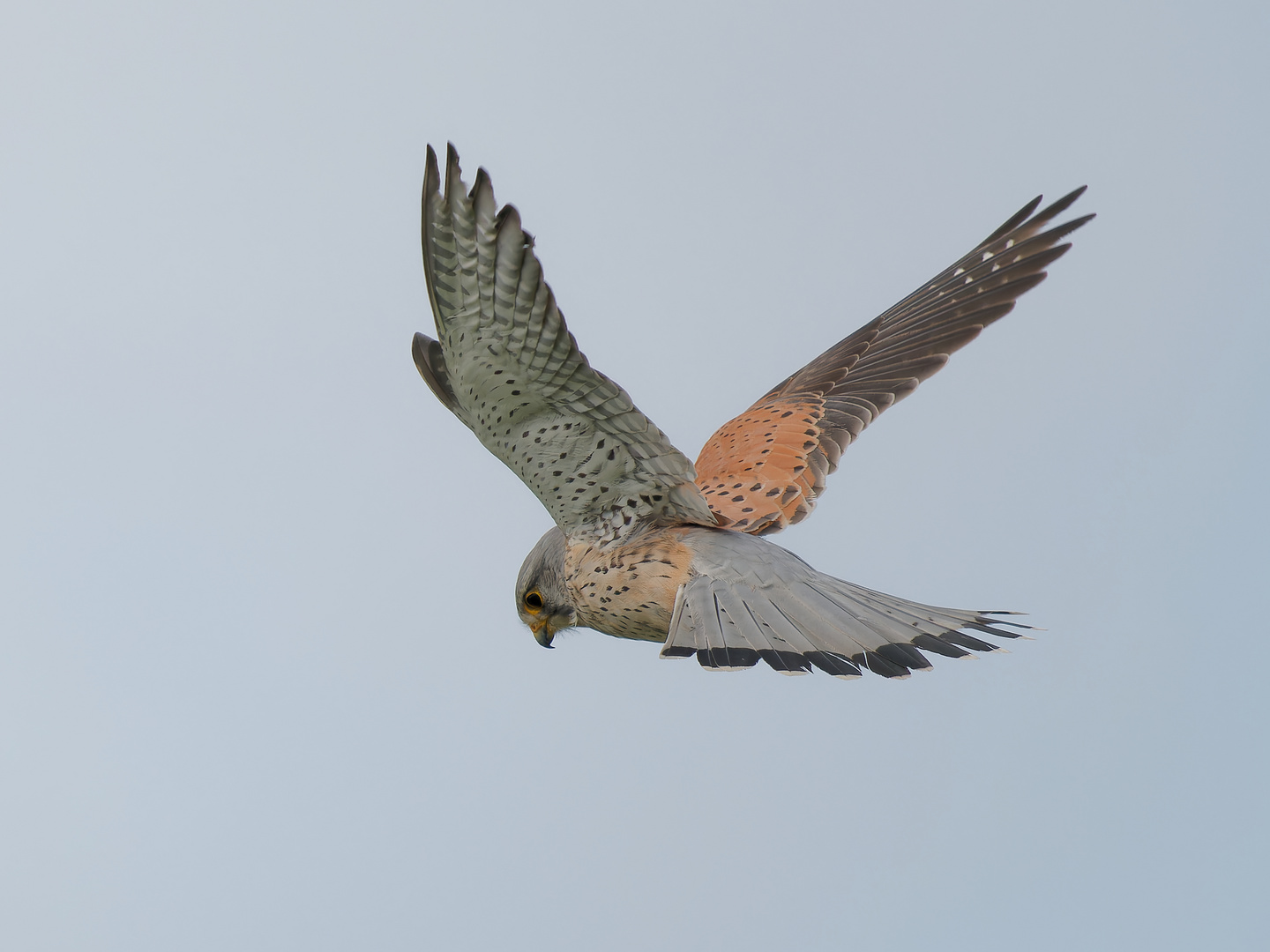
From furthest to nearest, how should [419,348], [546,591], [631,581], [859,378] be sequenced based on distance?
[859,378] → [546,591] → [631,581] → [419,348]

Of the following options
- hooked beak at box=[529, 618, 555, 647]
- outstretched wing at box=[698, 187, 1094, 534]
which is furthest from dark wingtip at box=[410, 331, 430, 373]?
outstretched wing at box=[698, 187, 1094, 534]

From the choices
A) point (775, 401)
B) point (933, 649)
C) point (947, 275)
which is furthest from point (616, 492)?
point (947, 275)

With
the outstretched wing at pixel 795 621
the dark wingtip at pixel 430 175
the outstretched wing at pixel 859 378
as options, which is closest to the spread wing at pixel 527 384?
the dark wingtip at pixel 430 175

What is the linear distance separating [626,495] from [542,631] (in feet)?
1.87

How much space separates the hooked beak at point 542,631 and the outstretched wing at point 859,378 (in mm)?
628

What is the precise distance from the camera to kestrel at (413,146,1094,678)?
284 cm

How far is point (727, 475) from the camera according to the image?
13.1 ft

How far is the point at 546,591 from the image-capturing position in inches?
141

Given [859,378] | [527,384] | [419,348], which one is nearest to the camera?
[527,384]

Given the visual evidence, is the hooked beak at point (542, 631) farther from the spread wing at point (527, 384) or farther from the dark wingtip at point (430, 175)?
the dark wingtip at point (430, 175)

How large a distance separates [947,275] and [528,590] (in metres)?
2.15

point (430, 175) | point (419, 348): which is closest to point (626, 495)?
point (419, 348)

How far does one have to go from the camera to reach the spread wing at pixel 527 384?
2766 millimetres

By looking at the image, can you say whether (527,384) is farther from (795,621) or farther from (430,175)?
(795,621)
